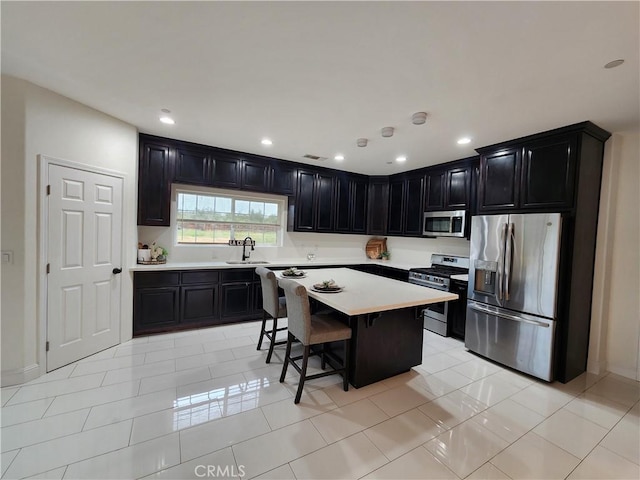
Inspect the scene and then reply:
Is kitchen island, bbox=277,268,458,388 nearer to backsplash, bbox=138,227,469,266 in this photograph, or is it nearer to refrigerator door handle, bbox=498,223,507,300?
refrigerator door handle, bbox=498,223,507,300

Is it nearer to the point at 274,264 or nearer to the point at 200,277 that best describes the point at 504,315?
the point at 274,264

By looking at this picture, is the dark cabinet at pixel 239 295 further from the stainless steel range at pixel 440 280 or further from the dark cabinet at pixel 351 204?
the stainless steel range at pixel 440 280

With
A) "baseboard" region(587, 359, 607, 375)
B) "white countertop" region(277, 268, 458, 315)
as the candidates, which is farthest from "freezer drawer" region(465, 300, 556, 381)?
"white countertop" region(277, 268, 458, 315)

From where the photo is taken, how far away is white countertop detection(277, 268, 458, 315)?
211 centimetres

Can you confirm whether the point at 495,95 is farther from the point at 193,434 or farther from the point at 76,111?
the point at 76,111

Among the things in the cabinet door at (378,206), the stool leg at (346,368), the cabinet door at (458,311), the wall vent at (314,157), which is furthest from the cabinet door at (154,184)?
the cabinet door at (458,311)

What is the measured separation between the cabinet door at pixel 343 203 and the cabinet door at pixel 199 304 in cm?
250

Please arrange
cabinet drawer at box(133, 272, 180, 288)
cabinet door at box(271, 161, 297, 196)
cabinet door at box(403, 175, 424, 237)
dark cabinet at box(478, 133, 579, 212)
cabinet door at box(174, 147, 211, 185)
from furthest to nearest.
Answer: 1. cabinet door at box(403, 175, 424, 237)
2. cabinet door at box(271, 161, 297, 196)
3. cabinet door at box(174, 147, 211, 185)
4. cabinet drawer at box(133, 272, 180, 288)
5. dark cabinet at box(478, 133, 579, 212)

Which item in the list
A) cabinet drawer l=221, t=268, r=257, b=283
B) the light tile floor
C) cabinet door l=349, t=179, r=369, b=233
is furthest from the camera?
cabinet door l=349, t=179, r=369, b=233

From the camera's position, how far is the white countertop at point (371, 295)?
2.11m

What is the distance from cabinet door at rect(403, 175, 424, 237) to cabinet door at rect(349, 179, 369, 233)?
0.82 meters

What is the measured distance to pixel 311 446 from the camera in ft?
5.93

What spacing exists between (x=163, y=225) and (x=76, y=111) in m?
1.52

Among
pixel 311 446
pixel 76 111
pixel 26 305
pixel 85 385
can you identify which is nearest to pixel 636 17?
pixel 311 446
